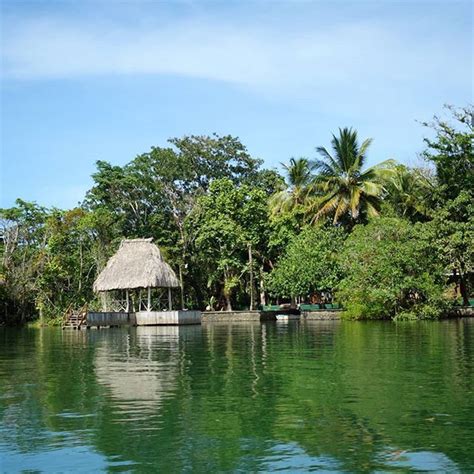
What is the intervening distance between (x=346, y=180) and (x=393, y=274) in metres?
9.21

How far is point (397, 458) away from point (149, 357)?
1197cm

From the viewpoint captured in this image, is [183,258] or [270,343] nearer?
[270,343]

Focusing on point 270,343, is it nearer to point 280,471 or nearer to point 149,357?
point 149,357

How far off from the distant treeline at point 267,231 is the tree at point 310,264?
7 centimetres

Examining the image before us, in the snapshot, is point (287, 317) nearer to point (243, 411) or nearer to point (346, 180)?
point (346, 180)

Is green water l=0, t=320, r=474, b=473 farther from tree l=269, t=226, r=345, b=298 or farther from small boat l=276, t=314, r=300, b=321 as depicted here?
small boat l=276, t=314, r=300, b=321

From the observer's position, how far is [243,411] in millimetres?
10555

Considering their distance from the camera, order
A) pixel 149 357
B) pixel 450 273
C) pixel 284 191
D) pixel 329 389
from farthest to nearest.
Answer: pixel 284 191 < pixel 450 273 < pixel 149 357 < pixel 329 389

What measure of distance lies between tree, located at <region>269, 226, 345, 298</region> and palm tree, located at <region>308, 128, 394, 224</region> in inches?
67.1

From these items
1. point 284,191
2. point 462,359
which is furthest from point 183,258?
point 462,359

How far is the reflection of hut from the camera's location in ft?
125

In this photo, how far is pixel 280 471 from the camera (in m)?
7.42

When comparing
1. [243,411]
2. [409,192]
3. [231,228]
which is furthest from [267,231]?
[243,411]

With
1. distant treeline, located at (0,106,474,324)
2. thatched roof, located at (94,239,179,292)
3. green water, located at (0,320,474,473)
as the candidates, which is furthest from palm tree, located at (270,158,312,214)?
green water, located at (0,320,474,473)
